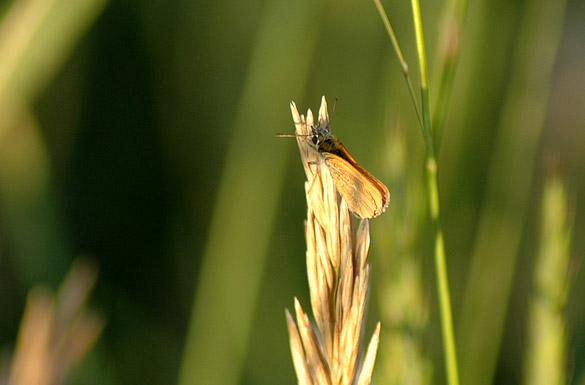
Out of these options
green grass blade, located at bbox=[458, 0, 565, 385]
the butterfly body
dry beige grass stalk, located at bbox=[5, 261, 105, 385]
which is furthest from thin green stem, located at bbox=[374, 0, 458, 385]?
green grass blade, located at bbox=[458, 0, 565, 385]

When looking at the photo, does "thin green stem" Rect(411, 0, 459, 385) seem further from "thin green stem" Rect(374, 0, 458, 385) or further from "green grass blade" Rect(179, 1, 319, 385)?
"green grass blade" Rect(179, 1, 319, 385)

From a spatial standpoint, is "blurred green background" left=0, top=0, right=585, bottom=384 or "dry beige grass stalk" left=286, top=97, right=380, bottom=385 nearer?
"dry beige grass stalk" left=286, top=97, right=380, bottom=385

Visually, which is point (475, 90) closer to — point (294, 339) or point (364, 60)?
point (364, 60)

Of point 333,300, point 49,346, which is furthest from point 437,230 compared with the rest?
point 49,346

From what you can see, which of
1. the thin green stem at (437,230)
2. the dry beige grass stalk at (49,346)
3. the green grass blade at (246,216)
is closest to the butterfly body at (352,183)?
the thin green stem at (437,230)

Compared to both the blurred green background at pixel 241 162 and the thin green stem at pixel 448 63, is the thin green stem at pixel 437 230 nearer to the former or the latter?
the thin green stem at pixel 448 63

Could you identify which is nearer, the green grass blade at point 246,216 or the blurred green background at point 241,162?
the green grass blade at point 246,216

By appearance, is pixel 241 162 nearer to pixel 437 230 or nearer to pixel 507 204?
pixel 507 204
